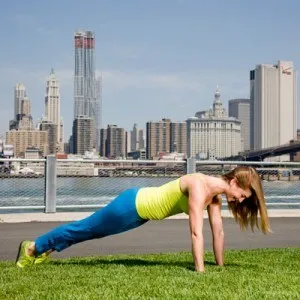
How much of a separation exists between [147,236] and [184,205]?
13.7 feet

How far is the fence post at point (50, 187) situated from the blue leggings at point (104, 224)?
21.7ft

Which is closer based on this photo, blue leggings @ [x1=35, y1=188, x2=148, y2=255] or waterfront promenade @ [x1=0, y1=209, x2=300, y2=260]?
blue leggings @ [x1=35, y1=188, x2=148, y2=255]

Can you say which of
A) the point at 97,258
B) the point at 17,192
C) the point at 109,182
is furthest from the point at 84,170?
the point at 97,258

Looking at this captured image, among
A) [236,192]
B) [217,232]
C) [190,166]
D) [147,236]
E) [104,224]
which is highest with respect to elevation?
[190,166]

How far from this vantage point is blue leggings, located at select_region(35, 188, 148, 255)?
6.09m

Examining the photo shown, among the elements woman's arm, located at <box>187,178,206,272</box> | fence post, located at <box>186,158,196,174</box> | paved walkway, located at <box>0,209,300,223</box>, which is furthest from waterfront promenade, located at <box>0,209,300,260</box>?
woman's arm, located at <box>187,178,206,272</box>

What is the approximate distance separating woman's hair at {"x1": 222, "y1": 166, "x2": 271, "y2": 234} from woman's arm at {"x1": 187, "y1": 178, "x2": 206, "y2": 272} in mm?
331

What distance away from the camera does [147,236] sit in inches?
400

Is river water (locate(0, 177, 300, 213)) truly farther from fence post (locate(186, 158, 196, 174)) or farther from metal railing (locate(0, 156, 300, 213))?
fence post (locate(186, 158, 196, 174))

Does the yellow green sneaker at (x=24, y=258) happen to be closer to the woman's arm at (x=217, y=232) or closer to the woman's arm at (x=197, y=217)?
the woman's arm at (x=197, y=217)

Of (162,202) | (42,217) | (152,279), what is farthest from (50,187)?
(152,279)

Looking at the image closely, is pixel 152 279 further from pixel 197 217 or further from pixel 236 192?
pixel 236 192

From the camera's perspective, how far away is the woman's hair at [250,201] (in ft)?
19.7

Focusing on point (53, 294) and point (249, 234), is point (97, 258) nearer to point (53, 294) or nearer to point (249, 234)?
point (53, 294)
